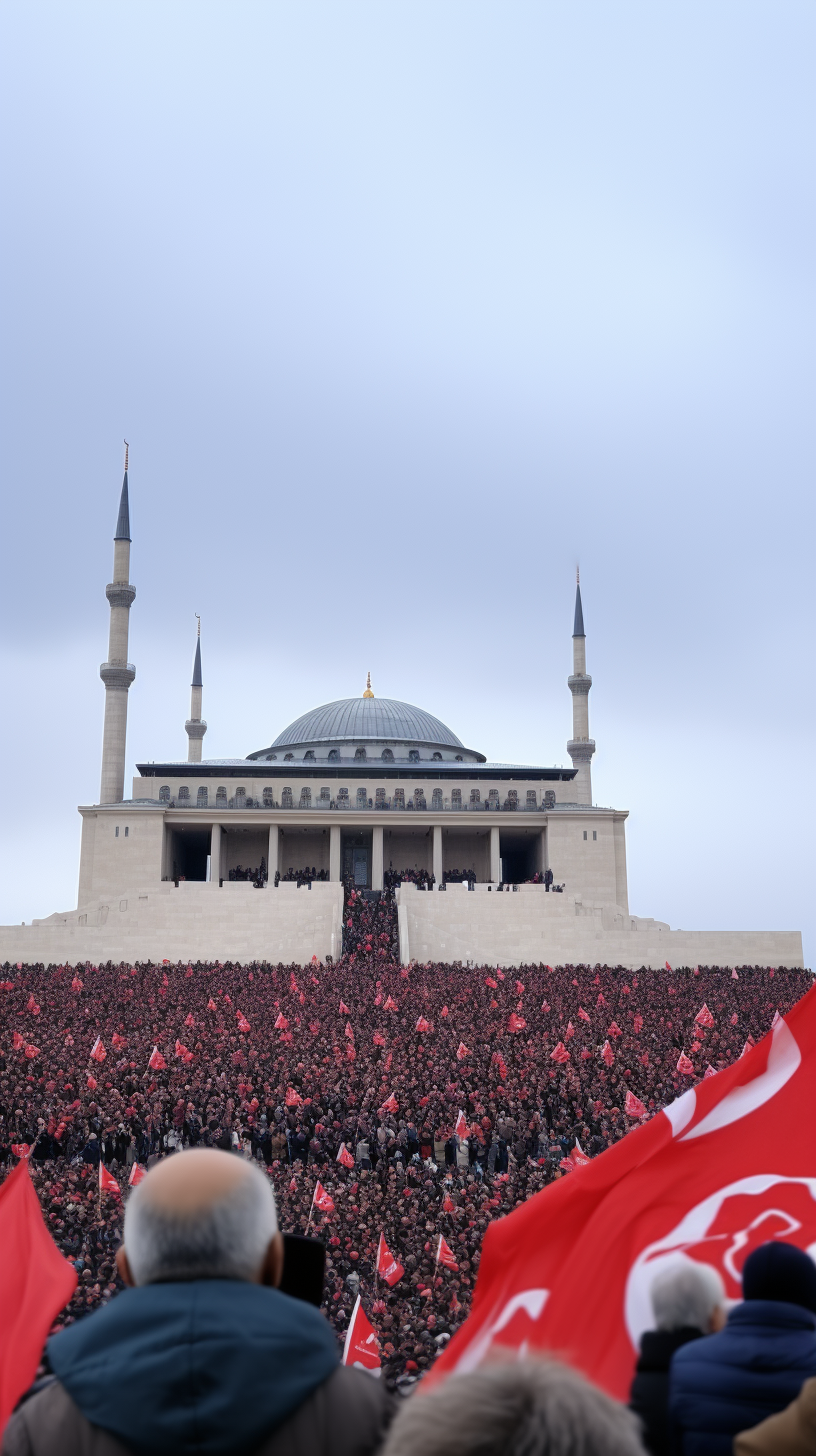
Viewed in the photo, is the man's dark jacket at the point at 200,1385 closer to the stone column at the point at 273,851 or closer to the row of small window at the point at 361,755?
the stone column at the point at 273,851

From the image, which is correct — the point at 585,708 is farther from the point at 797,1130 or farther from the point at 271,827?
the point at 797,1130

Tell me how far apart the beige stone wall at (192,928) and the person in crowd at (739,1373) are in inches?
1653

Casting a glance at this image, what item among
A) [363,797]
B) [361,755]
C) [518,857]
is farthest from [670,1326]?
[361,755]

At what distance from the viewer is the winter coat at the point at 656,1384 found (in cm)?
298

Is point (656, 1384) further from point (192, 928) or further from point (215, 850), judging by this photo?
point (215, 850)

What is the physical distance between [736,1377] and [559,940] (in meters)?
43.5

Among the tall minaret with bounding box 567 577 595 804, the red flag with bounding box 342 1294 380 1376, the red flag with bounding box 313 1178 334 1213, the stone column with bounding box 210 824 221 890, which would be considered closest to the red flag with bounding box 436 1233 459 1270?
the red flag with bounding box 313 1178 334 1213

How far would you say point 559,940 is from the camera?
45.6 meters

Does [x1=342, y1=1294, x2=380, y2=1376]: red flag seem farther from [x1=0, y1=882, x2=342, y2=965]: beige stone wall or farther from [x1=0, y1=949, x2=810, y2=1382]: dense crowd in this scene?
[x1=0, y1=882, x2=342, y2=965]: beige stone wall

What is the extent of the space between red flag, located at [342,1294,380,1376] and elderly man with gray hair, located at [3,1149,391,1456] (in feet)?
27.7

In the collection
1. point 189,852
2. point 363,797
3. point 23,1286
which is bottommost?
point 23,1286

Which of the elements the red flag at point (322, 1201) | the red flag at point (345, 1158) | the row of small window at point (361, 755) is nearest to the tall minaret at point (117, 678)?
the row of small window at point (361, 755)

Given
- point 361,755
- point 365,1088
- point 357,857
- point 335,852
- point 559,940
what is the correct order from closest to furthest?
point 365,1088
point 559,940
point 335,852
point 357,857
point 361,755

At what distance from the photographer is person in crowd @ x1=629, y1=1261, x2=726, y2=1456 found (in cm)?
303
